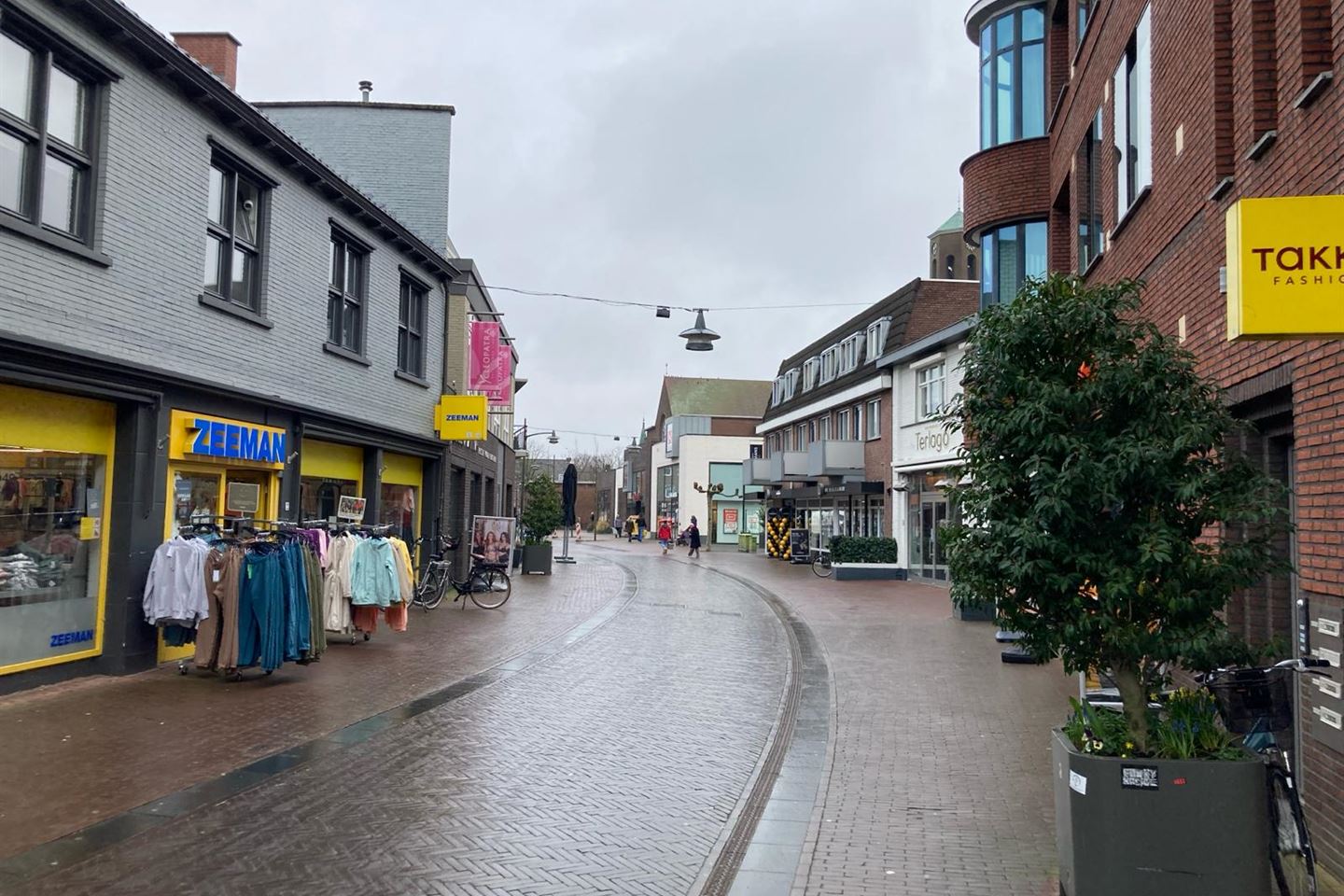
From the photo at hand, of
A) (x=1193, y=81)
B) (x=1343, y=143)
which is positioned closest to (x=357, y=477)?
(x=1193, y=81)

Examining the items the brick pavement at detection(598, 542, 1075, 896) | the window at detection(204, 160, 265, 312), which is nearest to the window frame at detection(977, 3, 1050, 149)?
the brick pavement at detection(598, 542, 1075, 896)

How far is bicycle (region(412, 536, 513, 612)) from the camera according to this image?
18922mm

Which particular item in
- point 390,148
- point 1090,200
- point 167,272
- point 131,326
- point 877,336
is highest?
point 390,148

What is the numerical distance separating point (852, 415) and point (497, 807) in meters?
31.0

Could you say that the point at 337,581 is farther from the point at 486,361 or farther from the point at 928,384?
the point at 928,384

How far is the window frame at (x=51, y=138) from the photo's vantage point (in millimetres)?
9234

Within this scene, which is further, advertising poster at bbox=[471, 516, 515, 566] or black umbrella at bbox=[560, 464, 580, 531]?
black umbrella at bbox=[560, 464, 580, 531]

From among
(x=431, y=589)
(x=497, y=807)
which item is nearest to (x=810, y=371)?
(x=431, y=589)

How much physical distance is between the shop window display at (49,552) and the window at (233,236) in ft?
10.0

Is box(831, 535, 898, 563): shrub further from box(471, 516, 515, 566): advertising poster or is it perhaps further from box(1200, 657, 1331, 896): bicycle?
box(1200, 657, 1331, 896): bicycle

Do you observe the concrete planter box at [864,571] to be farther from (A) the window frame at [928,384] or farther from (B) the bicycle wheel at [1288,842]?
(B) the bicycle wheel at [1288,842]

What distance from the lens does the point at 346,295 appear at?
17.1m

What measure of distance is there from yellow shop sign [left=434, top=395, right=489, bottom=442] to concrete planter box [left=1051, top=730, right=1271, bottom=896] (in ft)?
57.4

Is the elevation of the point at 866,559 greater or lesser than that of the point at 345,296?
lesser
